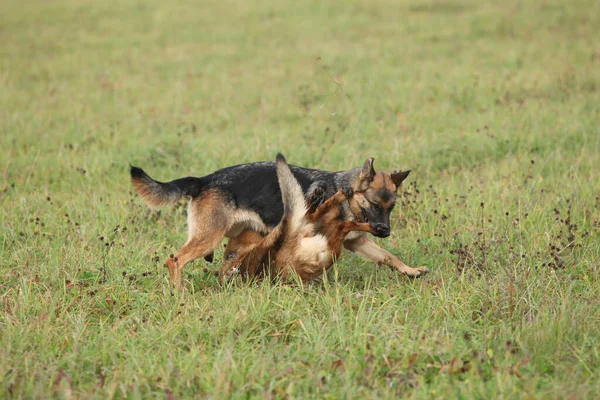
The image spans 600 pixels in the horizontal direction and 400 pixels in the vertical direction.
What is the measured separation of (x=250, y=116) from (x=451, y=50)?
17.6ft

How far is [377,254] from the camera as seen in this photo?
5.36 metres

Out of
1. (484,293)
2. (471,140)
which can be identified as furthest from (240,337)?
(471,140)

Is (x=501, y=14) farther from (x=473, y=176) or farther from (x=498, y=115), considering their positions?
(x=473, y=176)

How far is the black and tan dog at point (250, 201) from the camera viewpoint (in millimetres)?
5324

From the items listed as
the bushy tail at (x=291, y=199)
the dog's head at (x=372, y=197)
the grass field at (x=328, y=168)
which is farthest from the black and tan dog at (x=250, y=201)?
the bushy tail at (x=291, y=199)

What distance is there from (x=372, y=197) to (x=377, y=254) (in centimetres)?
47

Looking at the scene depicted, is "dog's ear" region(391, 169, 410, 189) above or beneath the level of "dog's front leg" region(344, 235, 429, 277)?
above

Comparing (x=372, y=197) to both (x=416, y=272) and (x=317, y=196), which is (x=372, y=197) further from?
(x=416, y=272)

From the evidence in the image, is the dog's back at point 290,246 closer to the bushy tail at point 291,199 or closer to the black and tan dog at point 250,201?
the bushy tail at point 291,199

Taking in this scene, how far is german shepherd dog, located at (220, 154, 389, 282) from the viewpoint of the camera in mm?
4965

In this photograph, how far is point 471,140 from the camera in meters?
8.46

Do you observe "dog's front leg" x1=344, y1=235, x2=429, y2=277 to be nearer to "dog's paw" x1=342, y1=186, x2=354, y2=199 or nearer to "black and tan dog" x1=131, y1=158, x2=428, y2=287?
"black and tan dog" x1=131, y1=158, x2=428, y2=287

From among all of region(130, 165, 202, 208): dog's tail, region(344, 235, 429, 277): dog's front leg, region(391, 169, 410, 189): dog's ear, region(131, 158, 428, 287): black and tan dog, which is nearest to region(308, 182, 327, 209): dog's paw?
region(131, 158, 428, 287): black and tan dog

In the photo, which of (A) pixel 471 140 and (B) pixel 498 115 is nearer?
(A) pixel 471 140
